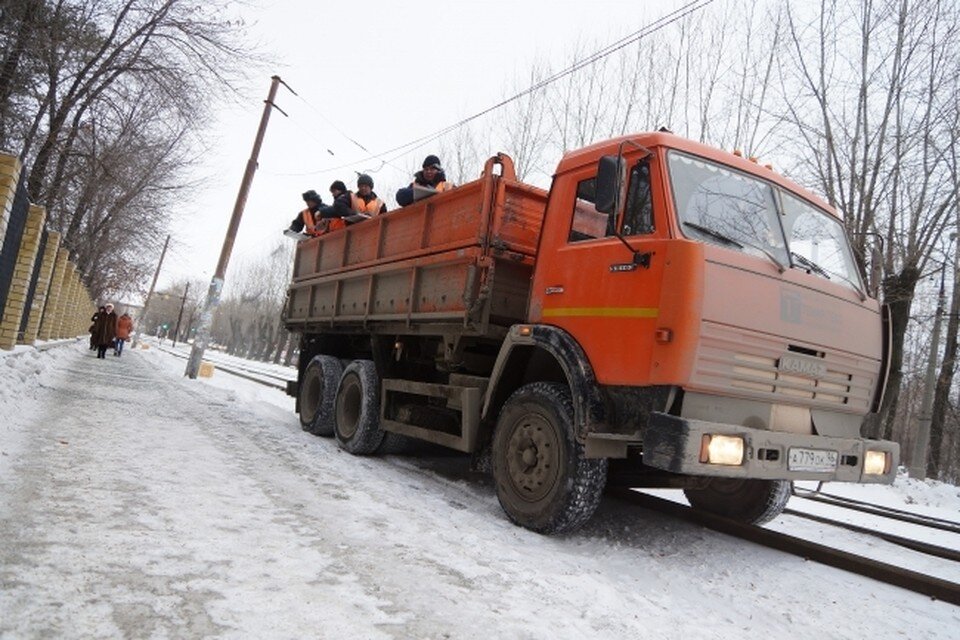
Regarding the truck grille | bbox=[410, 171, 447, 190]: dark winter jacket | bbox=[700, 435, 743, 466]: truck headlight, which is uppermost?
bbox=[410, 171, 447, 190]: dark winter jacket

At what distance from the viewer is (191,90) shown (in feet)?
34.7

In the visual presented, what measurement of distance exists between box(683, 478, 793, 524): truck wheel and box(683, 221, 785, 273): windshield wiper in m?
2.01

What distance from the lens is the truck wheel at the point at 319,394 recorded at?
7816 mm

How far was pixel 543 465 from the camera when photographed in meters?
4.23

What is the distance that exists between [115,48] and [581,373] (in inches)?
426

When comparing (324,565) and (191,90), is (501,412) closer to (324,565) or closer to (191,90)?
(324,565)

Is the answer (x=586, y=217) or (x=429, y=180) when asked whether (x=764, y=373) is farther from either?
(x=429, y=180)

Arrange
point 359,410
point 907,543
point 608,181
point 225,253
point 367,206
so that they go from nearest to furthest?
point 608,181 → point 907,543 → point 359,410 → point 367,206 → point 225,253

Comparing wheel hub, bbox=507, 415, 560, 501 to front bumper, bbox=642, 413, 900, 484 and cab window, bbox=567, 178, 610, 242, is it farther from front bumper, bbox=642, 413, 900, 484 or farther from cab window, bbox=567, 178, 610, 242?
cab window, bbox=567, 178, 610, 242

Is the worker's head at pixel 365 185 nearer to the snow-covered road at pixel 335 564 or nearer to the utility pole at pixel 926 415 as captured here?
the snow-covered road at pixel 335 564

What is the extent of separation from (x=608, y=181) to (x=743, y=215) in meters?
1.03

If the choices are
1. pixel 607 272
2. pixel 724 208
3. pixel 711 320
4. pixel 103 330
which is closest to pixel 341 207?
pixel 607 272

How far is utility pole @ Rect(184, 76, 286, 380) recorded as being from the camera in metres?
15.6

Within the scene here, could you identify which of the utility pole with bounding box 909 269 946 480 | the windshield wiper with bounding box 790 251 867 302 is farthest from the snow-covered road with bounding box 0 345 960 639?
the utility pole with bounding box 909 269 946 480
